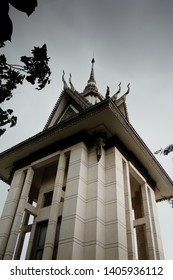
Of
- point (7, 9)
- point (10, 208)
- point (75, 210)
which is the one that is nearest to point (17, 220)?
point (10, 208)

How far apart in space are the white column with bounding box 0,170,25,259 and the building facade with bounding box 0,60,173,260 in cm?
5

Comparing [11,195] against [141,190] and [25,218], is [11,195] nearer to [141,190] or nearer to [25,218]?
[25,218]

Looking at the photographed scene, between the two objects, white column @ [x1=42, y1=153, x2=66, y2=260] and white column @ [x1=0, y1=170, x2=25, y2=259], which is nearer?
white column @ [x1=42, y1=153, x2=66, y2=260]

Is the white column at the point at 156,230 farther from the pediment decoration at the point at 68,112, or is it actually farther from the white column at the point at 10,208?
the white column at the point at 10,208

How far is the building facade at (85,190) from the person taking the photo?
381 inches

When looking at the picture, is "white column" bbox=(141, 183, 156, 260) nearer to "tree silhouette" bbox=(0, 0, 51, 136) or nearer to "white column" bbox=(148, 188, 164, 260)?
"white column" bbox=(148, 188, 164, 260)

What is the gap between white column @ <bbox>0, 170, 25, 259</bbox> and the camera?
11227 millimetres

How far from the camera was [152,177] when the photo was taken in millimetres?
15492

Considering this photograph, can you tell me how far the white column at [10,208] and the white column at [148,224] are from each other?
6.60 metres

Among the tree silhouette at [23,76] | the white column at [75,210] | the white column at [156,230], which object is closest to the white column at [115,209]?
the white column at [75,210]

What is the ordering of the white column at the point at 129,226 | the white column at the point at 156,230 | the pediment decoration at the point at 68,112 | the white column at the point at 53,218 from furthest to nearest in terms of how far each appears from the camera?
1. the pediment decoration at the point at 68,112
2. the white column at the point at 156,230
3. the white column at the point at 129,226
4. the white column at the point at 53,218

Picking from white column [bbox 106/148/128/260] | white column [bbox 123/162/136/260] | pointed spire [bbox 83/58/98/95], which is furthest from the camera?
pointed spire [bbox 83/58/98/95]

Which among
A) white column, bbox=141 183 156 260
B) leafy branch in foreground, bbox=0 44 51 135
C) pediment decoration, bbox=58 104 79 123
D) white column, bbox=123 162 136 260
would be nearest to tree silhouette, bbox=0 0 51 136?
leafy branch in foreground, bbox=0 44 51 135
